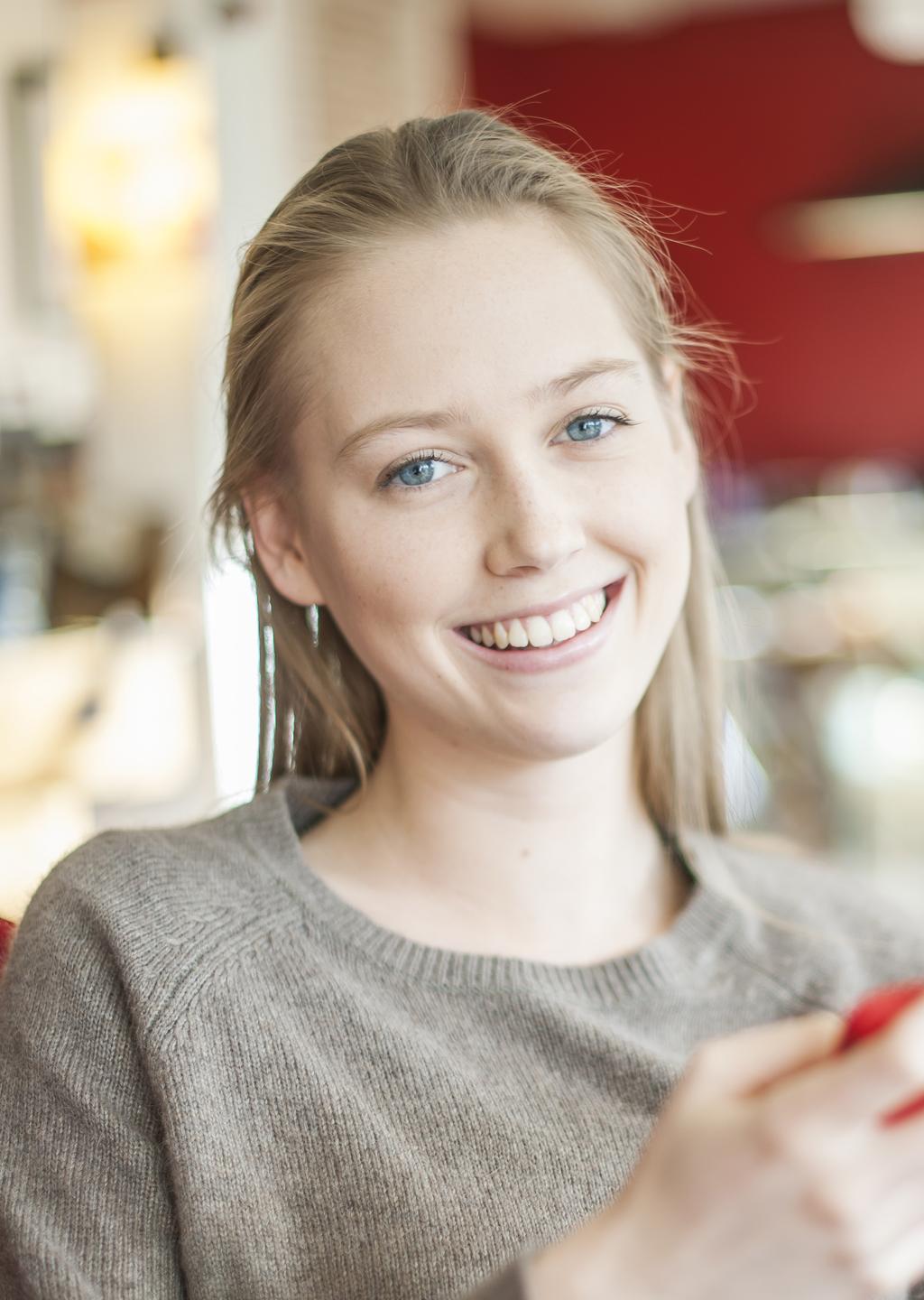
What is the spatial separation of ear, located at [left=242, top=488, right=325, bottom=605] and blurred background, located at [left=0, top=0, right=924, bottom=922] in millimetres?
134

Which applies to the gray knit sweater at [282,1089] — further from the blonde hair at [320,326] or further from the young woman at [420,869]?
the blonde hair at [320,326]

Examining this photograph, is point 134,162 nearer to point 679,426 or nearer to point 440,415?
point 679,426

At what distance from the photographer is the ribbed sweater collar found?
3.58 feet

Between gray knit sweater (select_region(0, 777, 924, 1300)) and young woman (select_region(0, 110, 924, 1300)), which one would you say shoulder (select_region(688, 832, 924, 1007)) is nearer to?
young woman (select_region(0, 110, 924, 1300))

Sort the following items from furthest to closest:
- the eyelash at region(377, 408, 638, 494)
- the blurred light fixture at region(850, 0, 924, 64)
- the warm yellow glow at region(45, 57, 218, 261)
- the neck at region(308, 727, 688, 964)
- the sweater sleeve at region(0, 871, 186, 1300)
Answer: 1. the warm yellow glow at region(45, 57, 218, 261)
2. the blurred light fixture at region(850, 0, 924, 64)
3. the neck at region(308, 727, 688, 964)
4. the eyelash at region(377, 408, 638, 494)
5. the sweater sleeve at region(0, 871, 186, 1300)

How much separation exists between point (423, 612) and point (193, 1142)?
400mm

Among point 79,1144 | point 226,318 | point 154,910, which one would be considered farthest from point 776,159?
point 79,1144

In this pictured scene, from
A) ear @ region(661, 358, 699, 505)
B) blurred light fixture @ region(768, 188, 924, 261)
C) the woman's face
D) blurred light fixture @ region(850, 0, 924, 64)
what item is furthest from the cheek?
blurred light fixture @ region(768, 188, 924, 261)

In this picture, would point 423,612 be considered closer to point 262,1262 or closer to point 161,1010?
point 161,1010

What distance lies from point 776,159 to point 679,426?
5162mm

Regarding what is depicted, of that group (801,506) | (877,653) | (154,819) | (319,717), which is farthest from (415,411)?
(801,506)

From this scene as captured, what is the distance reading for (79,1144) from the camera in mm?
964

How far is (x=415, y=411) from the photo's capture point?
3.38ft

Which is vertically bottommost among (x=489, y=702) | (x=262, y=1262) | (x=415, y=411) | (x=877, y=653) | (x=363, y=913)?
(x=877, y=653)
